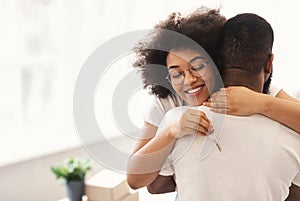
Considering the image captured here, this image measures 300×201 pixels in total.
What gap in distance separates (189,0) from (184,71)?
1771 millimetres

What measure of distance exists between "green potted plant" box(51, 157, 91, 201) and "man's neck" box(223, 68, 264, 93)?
1.01 metres

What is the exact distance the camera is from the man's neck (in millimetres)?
952

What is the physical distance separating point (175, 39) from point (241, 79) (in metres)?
0.18

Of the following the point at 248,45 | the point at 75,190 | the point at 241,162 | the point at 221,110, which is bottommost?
the point at 75,190

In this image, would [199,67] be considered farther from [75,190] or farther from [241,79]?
[75,190]

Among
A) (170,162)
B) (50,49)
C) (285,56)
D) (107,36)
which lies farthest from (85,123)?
(285,56)

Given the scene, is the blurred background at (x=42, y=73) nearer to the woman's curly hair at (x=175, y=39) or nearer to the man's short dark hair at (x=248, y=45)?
the woman's curly hair at (x=175, y=39)

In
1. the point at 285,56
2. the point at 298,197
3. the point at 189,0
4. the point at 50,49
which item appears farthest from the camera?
the point at 285,56

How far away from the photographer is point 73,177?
1809 millimetres

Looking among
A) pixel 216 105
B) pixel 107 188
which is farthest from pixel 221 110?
pixel 107 188

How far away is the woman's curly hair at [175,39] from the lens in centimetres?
102

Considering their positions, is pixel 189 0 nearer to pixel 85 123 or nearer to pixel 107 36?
pixel 107 36

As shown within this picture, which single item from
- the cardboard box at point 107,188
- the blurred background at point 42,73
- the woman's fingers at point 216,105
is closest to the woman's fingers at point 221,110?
the woman's fingers at point 216,105

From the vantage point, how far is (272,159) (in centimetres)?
90
